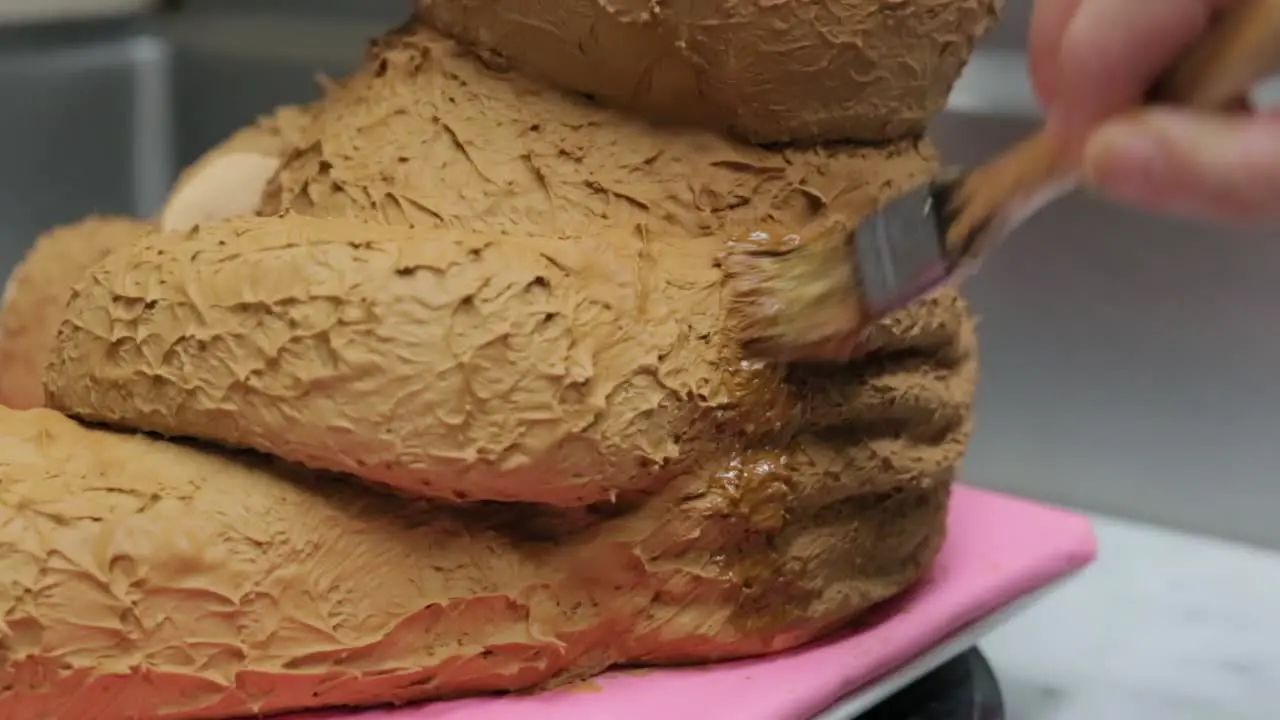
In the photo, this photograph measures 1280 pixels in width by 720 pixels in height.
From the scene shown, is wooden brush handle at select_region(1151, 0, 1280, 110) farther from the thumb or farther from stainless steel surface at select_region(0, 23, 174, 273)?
stainless steel surface at select_region(0, 23, 174, 273)

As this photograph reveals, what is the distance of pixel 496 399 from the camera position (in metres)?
0.49

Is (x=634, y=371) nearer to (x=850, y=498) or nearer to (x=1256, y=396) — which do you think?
(x=850, y=498)

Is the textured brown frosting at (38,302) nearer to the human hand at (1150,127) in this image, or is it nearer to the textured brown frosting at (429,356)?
the textured brown frosting at (429,356)

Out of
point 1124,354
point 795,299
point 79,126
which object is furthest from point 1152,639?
point 79,126

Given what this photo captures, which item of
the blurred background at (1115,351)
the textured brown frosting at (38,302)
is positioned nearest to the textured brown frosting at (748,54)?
the textured brown frosting at (38,302)

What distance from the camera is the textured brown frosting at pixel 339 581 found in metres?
0.47

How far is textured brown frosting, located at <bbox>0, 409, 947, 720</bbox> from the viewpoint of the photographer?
1.53ft

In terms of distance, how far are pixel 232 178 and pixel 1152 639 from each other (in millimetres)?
522

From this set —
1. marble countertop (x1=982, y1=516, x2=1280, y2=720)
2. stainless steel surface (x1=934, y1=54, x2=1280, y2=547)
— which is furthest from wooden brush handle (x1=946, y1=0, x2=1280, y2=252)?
stainless steel surface (x1=934, y1=54, x2=1280, y2=547)

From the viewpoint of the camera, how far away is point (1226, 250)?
2.74 ft

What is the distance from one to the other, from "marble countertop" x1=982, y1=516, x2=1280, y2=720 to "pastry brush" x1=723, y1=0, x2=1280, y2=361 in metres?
0.26

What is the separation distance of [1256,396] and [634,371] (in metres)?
0.50

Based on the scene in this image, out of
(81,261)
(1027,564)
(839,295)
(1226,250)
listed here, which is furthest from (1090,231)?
(81,261)

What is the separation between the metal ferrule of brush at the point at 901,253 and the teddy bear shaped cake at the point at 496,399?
0.05 m
